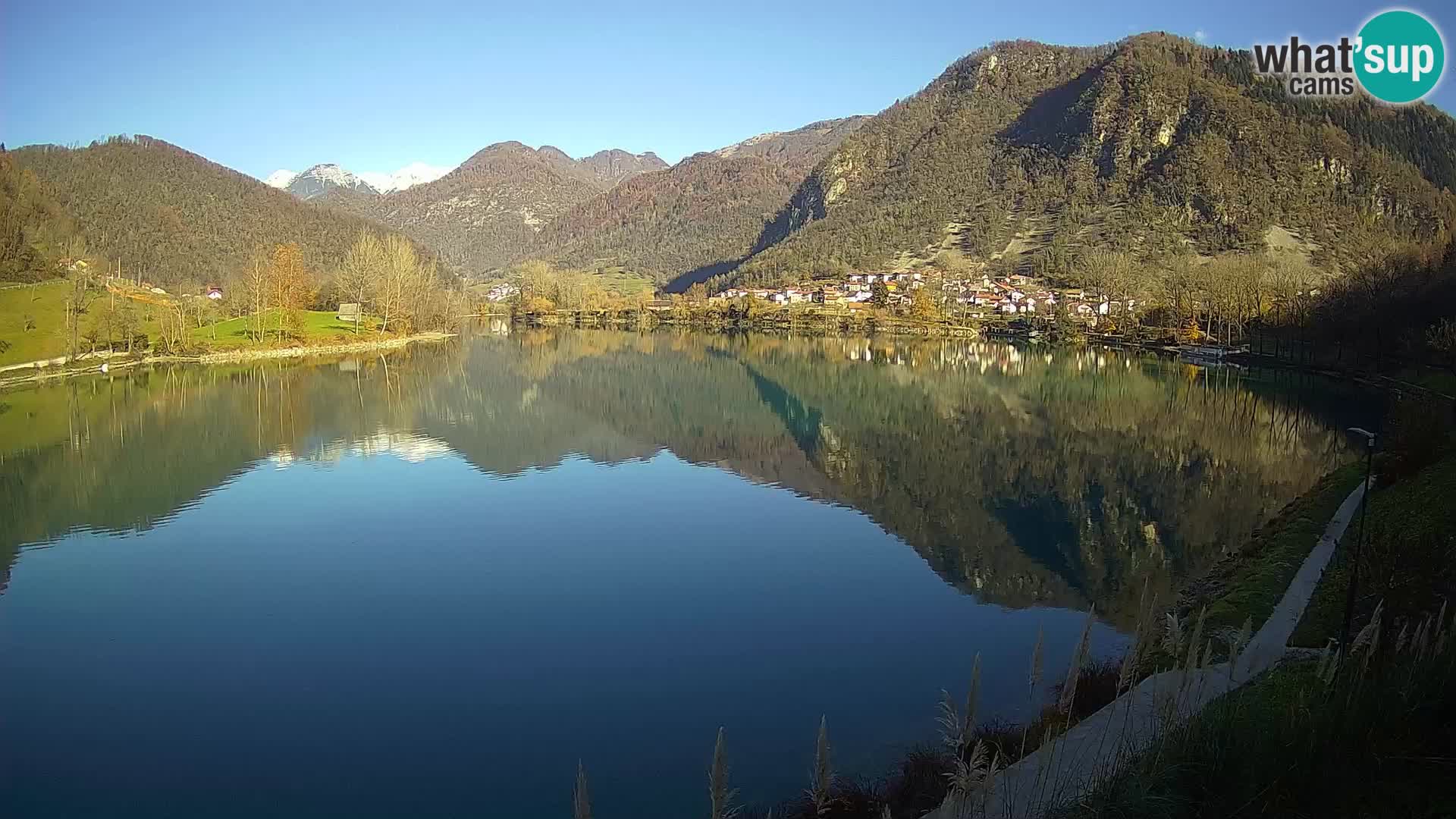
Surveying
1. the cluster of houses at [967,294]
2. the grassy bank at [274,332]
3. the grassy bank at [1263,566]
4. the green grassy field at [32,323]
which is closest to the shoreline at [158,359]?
the green grassy field at [32,323]

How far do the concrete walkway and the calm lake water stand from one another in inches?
84.3

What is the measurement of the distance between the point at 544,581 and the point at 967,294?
3727 inches

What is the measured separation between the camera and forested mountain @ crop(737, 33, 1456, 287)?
105562 millimetres

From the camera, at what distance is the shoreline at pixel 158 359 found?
4088 cm

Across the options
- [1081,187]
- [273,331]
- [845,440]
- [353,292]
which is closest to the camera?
[845,440]

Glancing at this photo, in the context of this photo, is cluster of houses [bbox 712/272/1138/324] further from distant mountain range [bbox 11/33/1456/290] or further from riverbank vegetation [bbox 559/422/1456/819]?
riverbank vegetation [bbox 559/422/1456/819]

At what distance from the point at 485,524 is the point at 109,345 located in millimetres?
42019

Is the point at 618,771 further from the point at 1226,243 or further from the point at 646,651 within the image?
the point at 1226,243

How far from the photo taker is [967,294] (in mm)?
102812

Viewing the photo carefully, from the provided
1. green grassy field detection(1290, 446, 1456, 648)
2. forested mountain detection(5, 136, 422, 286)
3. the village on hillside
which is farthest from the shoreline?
the village on hillside

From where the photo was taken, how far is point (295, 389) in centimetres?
4128

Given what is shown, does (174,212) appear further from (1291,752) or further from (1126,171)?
(1291,752)

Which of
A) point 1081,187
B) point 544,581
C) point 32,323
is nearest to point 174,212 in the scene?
point 32,323

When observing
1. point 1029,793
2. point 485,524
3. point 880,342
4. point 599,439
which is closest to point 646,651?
point 1029,793
